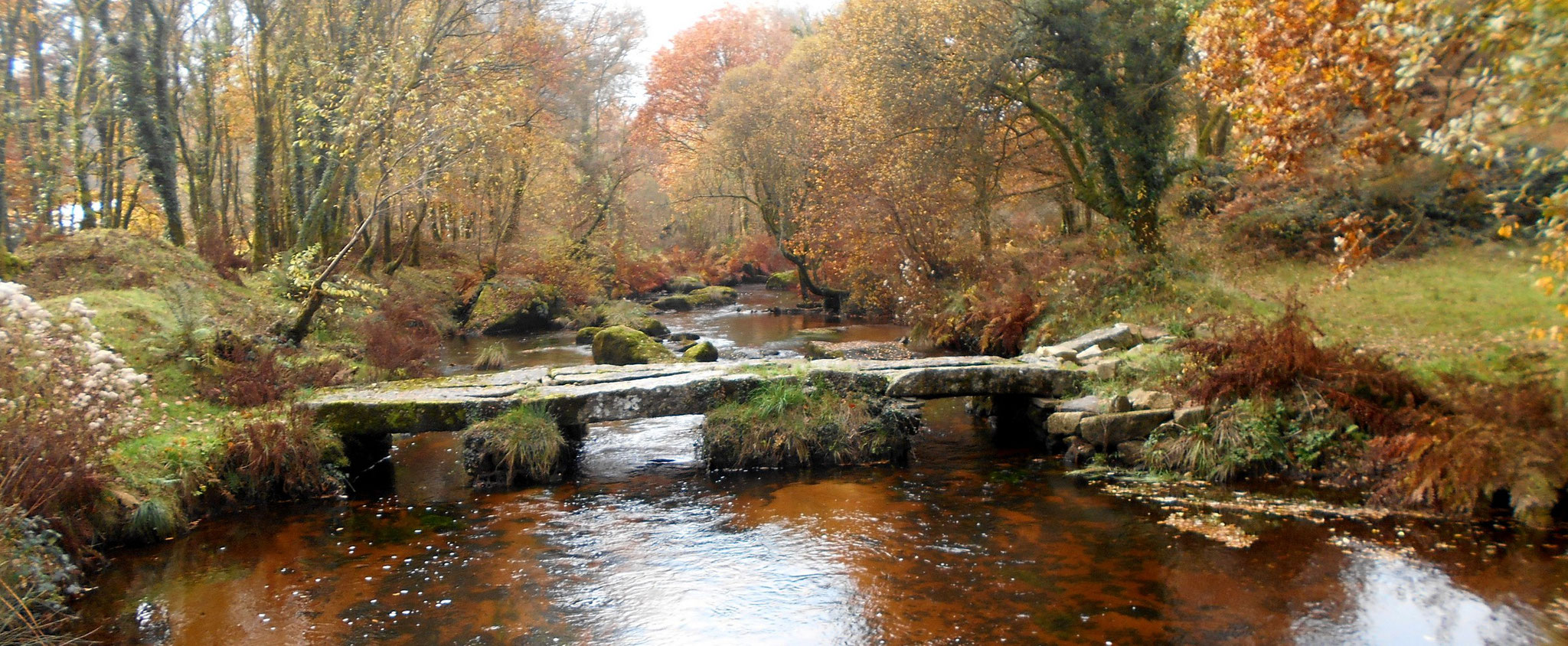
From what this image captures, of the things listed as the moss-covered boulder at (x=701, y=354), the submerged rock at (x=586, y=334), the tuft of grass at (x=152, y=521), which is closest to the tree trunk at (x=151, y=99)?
the submerged rock at (x=586, y=334)

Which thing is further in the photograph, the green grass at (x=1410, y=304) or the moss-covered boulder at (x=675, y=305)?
the moss-covered boulder at (x=675, y=305)

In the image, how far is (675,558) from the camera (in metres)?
7.42

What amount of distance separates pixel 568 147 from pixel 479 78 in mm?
10438

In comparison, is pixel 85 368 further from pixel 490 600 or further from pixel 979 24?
pixel 979 24

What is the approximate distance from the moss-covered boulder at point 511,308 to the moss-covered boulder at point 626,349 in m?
7.47

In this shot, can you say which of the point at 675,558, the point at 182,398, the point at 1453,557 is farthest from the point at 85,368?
the point at 1453,557

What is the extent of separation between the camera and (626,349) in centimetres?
1700

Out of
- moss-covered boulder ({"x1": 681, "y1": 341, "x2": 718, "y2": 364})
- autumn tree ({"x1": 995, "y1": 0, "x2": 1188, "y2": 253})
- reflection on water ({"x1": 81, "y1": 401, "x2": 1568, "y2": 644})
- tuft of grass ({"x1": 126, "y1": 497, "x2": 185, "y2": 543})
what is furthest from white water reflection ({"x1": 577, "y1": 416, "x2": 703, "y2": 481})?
autumn tree ({"x1": 995, "y1": 0, "x2": 1188, "y2": 253})

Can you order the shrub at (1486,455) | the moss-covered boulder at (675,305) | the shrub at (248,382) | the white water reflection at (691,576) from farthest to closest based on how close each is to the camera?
the moss-covered boulder at (675,305) < the shrub at (248,382) < the shrub at (1486,455) < the white water reflection at (691,576)

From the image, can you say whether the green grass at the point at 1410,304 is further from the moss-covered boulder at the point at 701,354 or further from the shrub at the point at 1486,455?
the moss-covered boulder at the point at 701,354

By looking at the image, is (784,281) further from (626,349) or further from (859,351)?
(626,349)

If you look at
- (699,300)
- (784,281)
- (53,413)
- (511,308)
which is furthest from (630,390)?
(784,281)

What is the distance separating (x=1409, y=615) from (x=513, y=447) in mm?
8025

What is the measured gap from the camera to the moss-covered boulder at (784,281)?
120ft
